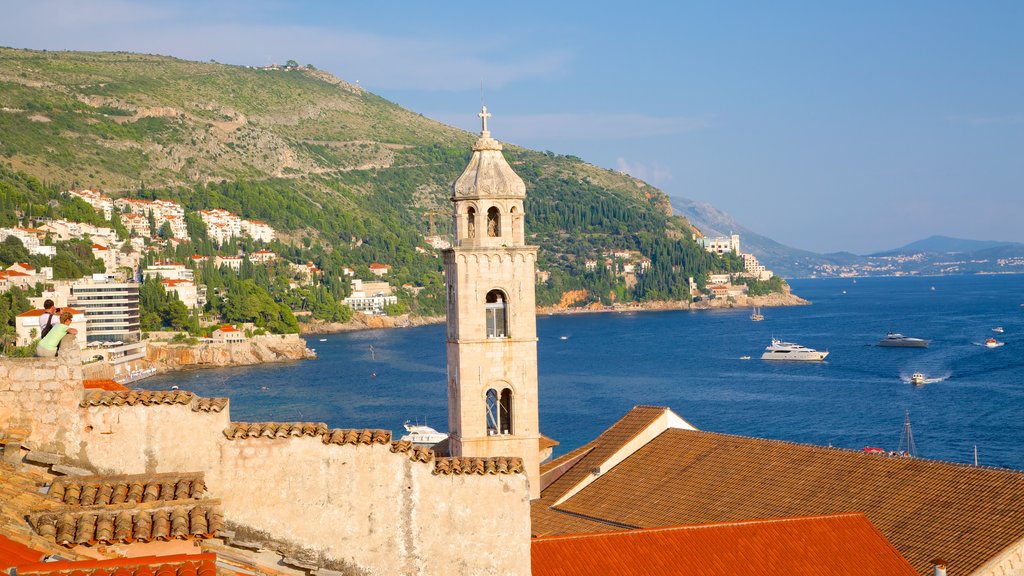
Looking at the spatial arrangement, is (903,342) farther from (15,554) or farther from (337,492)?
(15,554)

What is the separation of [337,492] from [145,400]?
162cm

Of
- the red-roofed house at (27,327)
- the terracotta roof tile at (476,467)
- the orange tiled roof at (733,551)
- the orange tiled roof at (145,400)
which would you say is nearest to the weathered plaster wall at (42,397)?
the orange tiled roof at (145,400)

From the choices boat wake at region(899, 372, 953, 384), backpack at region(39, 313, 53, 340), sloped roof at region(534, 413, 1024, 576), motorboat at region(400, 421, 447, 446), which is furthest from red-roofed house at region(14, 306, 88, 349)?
backpack at region(39, 313, 53, 340)

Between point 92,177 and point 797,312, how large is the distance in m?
104

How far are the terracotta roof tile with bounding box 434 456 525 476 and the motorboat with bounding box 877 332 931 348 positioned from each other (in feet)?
317

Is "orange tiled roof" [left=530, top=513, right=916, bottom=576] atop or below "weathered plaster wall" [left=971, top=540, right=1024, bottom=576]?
atop

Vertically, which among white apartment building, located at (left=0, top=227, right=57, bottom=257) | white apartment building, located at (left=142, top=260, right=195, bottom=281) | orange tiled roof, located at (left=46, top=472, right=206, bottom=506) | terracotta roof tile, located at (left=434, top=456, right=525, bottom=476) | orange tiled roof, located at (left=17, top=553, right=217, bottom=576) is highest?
white apartment building, located at (left=0, top=227, right=57, bottom=257)

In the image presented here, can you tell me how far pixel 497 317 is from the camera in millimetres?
19406

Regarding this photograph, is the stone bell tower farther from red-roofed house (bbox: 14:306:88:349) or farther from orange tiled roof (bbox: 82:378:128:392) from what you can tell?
red-roofed house (bbox: 14:306:88:349)

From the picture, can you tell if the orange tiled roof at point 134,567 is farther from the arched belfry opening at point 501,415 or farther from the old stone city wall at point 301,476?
the arched belfry opening at point 501,415

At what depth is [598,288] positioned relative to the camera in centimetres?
19475

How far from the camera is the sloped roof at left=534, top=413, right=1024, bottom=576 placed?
1470 centimetres

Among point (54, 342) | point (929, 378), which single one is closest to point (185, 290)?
point (929, 378)

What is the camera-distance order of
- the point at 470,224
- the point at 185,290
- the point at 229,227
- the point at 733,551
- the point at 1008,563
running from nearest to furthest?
the point at 733,551
the point at 1008,563
the point at 470,224
the point at 185,290
the point at 229,227
